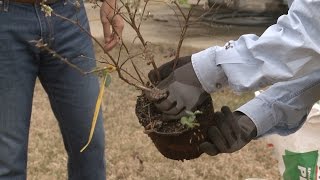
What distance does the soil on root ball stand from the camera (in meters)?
1.78

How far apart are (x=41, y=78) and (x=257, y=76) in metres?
1.08

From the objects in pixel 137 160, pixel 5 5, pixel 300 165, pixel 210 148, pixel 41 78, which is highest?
pixel 5 5

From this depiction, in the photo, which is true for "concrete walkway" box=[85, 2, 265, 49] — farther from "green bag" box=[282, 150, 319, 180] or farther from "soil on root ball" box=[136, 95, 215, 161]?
"soil on root ball" box=[136, 95, 215, 161]

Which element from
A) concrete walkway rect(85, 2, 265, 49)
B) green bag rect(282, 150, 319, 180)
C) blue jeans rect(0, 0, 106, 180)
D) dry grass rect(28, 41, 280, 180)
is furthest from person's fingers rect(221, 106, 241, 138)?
concrete walkway rect(85, 2, 265, 49)

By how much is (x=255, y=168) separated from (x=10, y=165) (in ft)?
5.39

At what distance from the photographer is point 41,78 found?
7.82ft

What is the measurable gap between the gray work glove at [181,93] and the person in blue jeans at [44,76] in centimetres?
51

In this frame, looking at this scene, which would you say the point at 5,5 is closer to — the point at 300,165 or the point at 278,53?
the point at 278,53

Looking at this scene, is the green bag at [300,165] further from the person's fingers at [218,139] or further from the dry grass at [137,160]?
the person's fingers at [218,139]

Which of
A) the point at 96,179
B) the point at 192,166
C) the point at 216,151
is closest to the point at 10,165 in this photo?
the point at 96,179

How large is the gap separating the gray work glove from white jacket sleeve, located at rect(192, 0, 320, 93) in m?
0.09

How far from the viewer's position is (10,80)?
2193mm

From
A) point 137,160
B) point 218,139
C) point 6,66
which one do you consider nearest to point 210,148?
point 218,139

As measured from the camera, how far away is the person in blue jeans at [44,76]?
2184 millimetres
